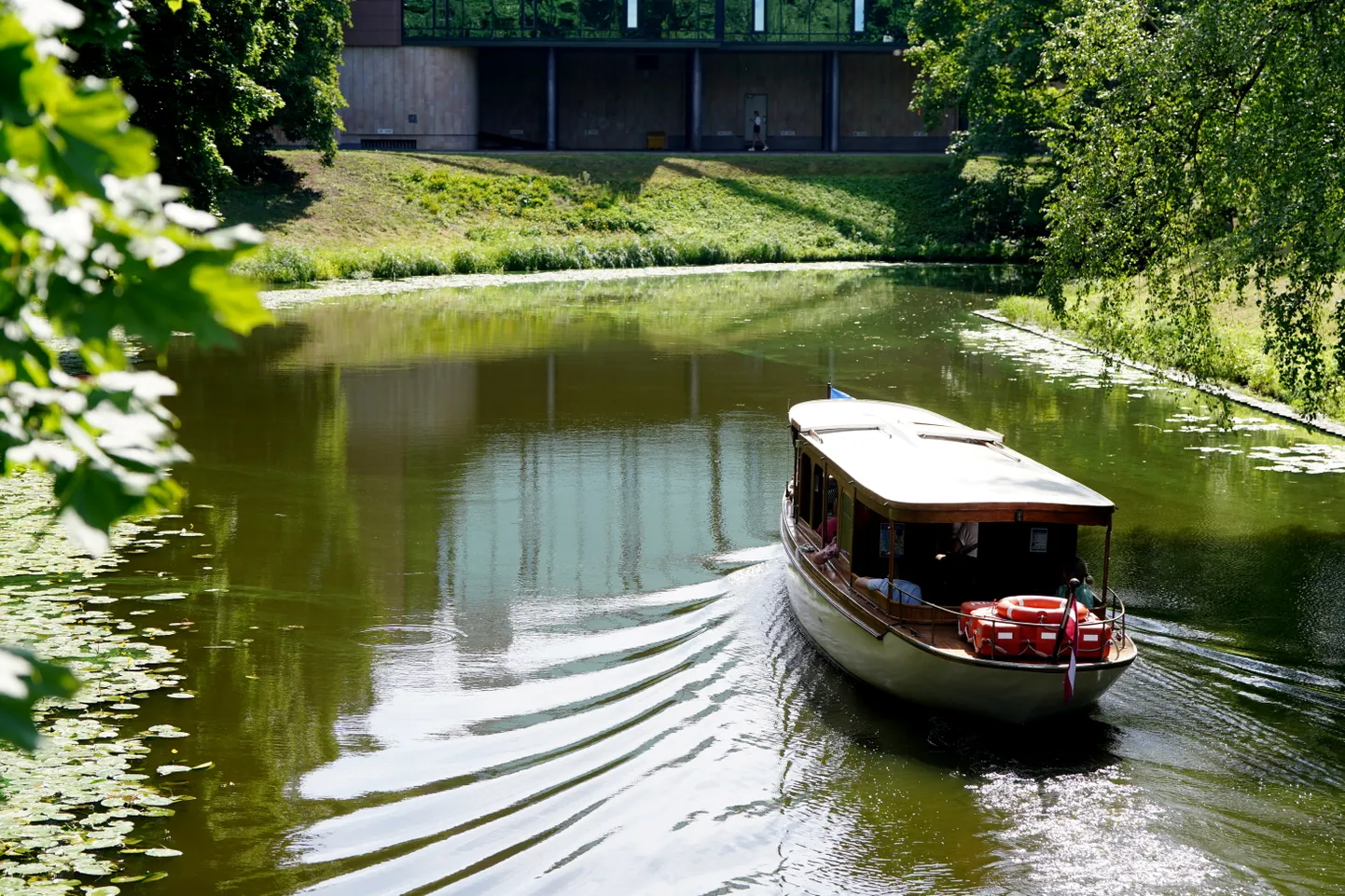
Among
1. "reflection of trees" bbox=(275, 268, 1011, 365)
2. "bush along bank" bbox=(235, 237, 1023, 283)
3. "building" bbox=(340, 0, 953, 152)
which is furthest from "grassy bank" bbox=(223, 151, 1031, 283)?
"building" bbox=(340, 0, 953, 152)

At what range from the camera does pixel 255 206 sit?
5200 centimetres

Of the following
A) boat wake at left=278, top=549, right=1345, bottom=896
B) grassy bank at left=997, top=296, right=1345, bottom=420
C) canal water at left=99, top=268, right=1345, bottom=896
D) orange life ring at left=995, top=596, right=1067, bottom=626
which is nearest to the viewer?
boat wake at left=278, top=549, right=1345, bottom=896

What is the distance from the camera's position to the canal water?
962 cm

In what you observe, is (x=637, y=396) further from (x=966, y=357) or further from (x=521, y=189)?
(x=521, y=189)

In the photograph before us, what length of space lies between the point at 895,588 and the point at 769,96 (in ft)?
219

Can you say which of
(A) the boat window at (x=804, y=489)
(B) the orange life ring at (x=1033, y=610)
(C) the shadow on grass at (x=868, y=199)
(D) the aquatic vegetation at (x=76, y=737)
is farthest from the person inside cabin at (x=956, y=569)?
(C) the shadow on grass at (x=868, y=199)

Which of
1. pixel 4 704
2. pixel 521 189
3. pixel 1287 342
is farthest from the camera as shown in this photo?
pixel 521 189

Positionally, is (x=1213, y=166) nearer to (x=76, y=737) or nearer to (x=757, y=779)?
(x=757, y=779)

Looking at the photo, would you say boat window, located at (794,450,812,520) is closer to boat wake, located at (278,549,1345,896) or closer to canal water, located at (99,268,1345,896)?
canal water, located at (99,268,1345,896)

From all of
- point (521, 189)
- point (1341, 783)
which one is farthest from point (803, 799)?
point (521, 189)

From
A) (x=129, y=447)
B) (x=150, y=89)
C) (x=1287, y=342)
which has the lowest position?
(x=1287, y=342)

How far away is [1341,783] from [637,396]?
17.1 meters

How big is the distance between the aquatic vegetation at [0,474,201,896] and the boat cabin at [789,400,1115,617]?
647cm

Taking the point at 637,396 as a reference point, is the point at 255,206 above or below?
above
